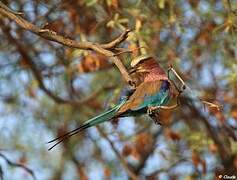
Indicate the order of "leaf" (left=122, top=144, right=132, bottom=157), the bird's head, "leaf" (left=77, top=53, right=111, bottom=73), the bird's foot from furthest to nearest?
"leaf" (left=122, top=144, right=132, bottom=157) → "leaf" (left=77, top=53, right=111, bottom=73) → the bird's head → the bird's foot

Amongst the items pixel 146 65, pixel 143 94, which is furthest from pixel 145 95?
pixel 146 65

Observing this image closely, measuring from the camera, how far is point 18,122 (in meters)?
7.17

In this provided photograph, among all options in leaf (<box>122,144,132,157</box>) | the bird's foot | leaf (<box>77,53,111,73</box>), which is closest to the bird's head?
the bird's foot

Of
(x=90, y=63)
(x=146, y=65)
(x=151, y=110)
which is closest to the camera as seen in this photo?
(x=151, y=110)

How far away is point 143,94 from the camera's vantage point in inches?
125

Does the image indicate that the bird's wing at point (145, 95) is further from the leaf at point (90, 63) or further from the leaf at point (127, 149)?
the leaf at point (127, 149)

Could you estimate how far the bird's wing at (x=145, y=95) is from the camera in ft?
10.3

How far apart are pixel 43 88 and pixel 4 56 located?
529 millimetres

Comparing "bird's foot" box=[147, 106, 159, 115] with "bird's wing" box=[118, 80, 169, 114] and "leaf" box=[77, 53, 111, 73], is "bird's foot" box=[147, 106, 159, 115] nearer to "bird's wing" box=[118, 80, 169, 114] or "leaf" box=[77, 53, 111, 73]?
"bird's wing" box=[118, 80, 169, 114]

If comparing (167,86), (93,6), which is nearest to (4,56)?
(93,6)

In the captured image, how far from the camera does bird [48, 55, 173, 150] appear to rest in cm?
310

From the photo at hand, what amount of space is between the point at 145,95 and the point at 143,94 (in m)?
0.01

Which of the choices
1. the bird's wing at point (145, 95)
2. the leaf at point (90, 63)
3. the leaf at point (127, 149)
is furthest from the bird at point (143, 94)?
the leaf at point (127, 149)

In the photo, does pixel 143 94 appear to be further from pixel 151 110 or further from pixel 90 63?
pixel 90 63
